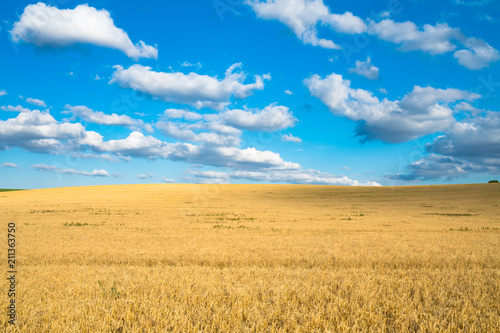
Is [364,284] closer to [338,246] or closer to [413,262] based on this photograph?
[413,262]

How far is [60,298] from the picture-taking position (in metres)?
6.33

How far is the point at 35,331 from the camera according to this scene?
5020 millimetres

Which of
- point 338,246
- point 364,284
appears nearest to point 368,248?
point 338,246

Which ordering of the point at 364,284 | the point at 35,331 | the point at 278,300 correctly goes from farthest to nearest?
the point at 364,284
the point at 278,300
the point at 35,331

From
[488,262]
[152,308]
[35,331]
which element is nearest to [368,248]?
[488,262]

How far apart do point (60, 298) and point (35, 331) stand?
1369mm

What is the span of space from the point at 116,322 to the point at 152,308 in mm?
634

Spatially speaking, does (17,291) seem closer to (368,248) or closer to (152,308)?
(152,308)

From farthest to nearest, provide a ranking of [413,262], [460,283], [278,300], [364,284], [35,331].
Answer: [413,262] < [460,283] < [364,284] < [278,300] < [35,331]

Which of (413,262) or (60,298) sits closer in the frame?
(60,298)

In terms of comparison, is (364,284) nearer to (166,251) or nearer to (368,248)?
(368,248)

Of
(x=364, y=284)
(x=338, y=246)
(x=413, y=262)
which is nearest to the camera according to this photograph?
(x=364, y=284)

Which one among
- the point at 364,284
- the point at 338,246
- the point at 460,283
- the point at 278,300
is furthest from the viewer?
the point at 338,246

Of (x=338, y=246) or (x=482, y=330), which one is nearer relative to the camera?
(x=482, y=330)
